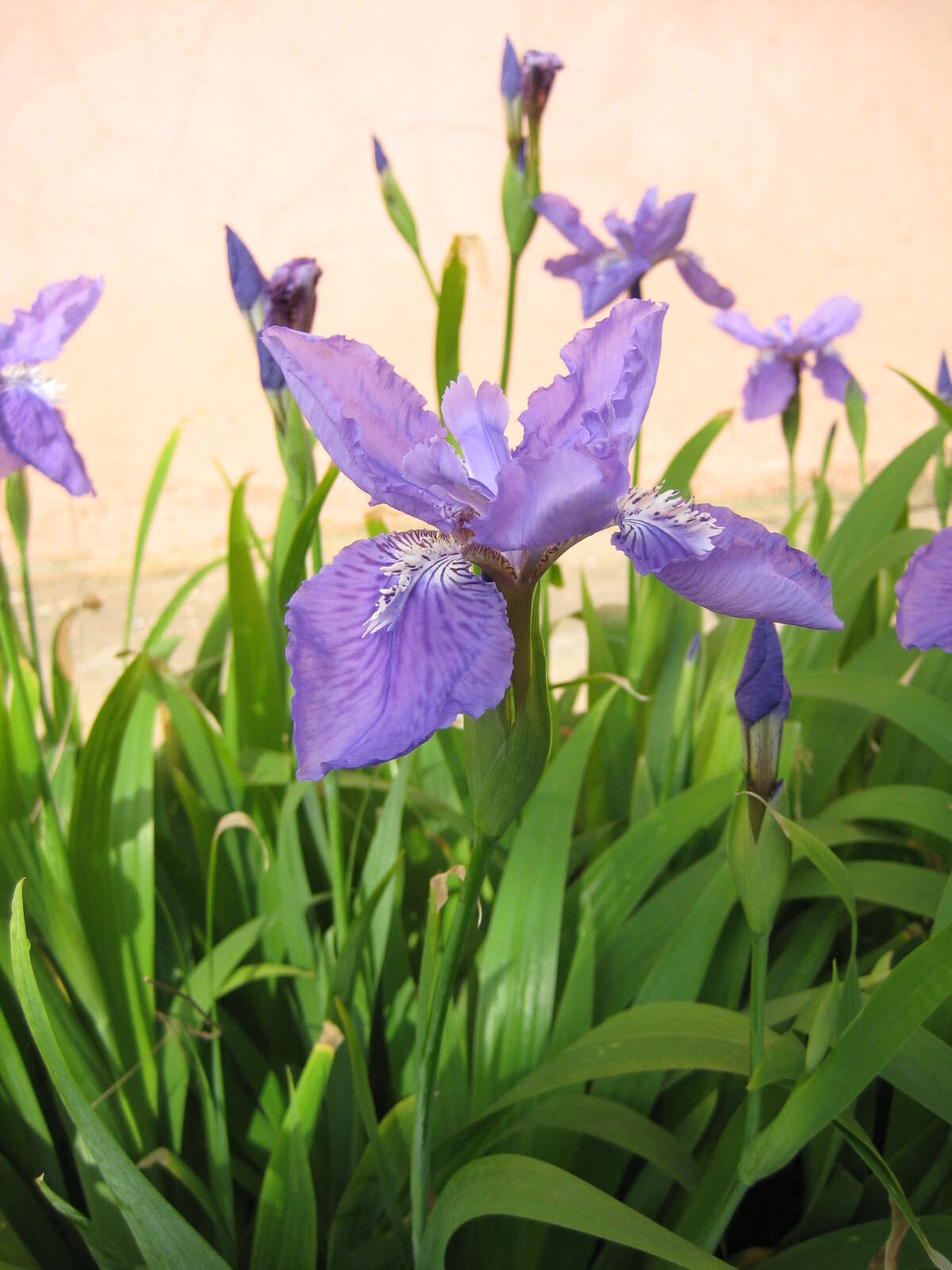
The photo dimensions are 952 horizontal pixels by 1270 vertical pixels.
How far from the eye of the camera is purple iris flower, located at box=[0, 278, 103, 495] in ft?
2.76

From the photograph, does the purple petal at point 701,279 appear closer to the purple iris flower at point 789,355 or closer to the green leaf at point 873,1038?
the purple iris flower at point 789,355

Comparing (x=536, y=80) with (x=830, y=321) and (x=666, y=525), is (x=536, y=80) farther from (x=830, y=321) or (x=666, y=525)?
(x=666, y=525)

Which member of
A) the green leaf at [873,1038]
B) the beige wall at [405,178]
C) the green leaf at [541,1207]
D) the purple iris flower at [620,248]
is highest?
the beige wall at [405,178]

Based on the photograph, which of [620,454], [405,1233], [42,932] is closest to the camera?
[620,454]

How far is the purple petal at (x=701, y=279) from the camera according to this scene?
47.6 inches

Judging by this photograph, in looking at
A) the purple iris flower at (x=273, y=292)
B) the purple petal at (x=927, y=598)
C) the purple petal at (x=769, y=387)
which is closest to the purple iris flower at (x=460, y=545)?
the purple petal at (x=927, y=598)

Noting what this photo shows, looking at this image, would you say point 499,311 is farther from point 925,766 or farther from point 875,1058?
point 875,1058

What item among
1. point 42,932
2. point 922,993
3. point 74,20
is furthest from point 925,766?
point 74,20

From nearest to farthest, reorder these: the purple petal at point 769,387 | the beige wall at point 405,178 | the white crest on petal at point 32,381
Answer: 1. the white crest on petal at point 32,381
2. the purple petal at point 769,387
3. the beige wall at point 405,178

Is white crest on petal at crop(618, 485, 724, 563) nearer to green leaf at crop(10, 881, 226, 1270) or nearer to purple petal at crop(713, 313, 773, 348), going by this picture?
green leaf at crop(10, 881, 226, 1270)

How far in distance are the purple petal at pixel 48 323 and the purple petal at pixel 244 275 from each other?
187mm

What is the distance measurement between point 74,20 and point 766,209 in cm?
224

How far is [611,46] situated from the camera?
124 inches

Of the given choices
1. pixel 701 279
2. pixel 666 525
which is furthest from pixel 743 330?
pixel 666 525
